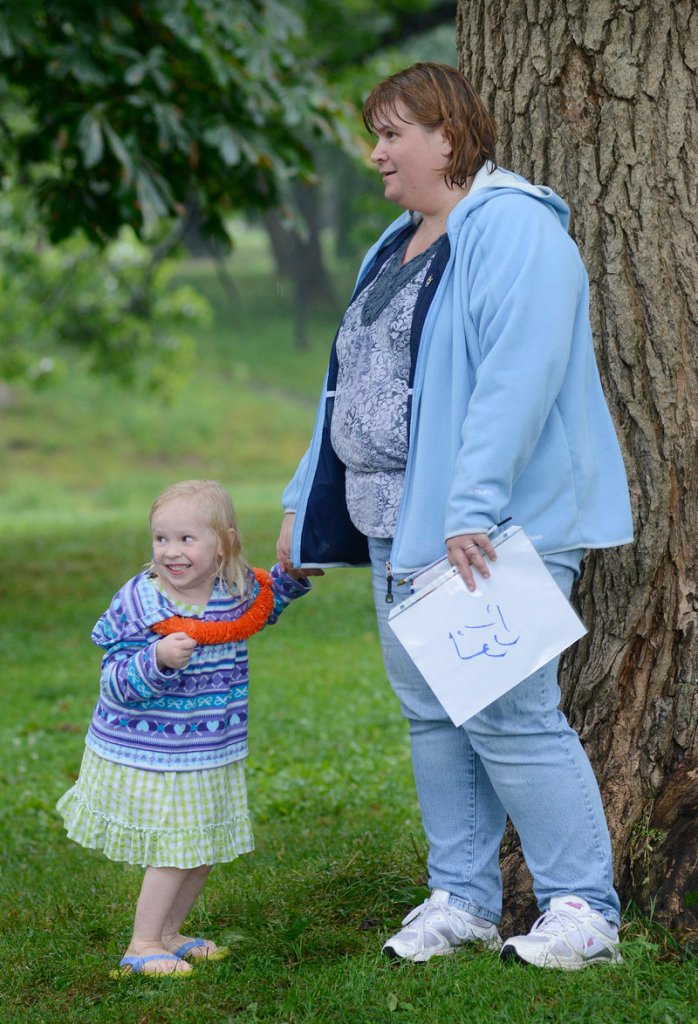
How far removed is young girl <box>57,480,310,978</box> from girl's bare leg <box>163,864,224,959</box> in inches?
1.7

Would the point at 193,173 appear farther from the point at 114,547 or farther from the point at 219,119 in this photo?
the point at 114,547

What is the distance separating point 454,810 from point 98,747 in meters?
0.92

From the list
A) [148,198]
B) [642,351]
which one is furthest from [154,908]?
[148,198]

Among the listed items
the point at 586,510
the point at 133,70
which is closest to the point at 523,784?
the point at 586,510

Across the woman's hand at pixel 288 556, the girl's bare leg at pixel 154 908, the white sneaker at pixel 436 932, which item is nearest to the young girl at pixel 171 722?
the girl's bare leg at pixel 154 908

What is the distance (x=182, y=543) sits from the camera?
3.30 meters

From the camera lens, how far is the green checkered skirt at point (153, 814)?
332 cm

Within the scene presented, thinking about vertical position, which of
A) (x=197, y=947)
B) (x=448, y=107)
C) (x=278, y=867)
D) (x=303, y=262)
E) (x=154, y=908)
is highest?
(x=448, y=107)

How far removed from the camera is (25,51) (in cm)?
848

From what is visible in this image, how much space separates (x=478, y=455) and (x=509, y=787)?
2.62 ft

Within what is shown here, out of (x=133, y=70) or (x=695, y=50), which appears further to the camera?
(x=133, y=70)

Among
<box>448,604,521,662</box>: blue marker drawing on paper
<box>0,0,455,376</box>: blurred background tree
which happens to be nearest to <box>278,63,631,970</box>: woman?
<box>448,604,521,662</box>: blue marker drawing on paper

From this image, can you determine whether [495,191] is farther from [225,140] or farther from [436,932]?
[225,140]

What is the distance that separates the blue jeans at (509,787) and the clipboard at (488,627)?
0.36 ft
